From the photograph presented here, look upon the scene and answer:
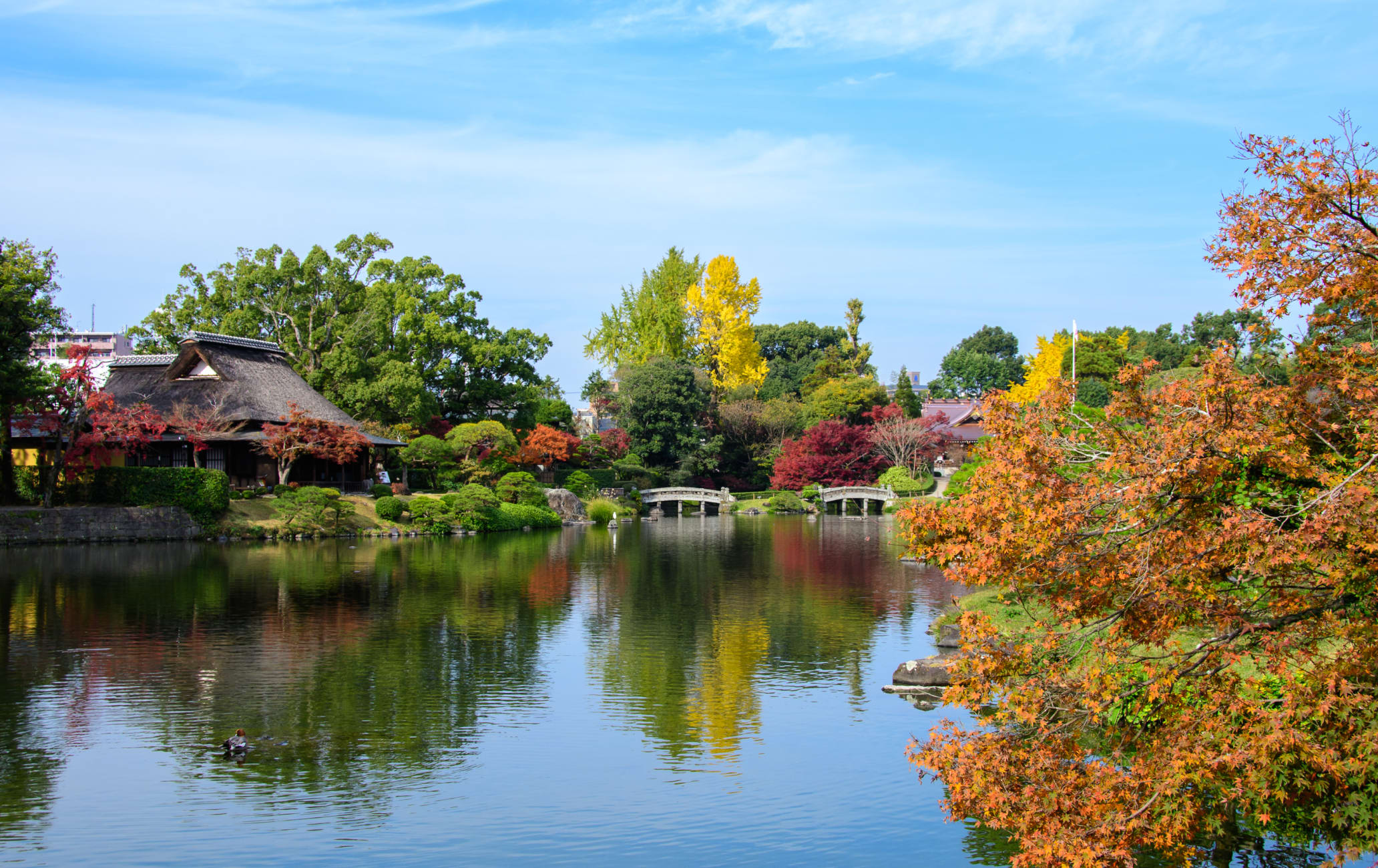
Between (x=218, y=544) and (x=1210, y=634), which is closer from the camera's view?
(x=1210, y=634)

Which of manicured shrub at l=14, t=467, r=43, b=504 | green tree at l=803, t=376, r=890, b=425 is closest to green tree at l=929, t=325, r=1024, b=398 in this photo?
green tree at l=803, t=376, r=890, b=425

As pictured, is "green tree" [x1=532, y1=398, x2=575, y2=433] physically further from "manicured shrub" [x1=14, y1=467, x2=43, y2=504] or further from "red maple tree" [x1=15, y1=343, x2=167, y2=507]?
"manicured shrub" [x1=14, y1=467, x2=43, y2=504]

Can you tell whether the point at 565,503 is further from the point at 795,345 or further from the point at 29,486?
the point at 795,345

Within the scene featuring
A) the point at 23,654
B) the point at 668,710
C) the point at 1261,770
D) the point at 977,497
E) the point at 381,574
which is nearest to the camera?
the point at 1261,770

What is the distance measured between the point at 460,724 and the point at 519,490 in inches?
1211

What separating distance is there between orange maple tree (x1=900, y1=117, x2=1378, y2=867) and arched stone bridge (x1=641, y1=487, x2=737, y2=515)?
4543 centimetres

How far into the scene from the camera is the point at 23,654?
50.9 ft

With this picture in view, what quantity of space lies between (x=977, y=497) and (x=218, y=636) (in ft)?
46.0

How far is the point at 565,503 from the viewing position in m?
45.8

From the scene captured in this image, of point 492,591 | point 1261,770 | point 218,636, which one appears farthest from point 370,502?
point 1261,770

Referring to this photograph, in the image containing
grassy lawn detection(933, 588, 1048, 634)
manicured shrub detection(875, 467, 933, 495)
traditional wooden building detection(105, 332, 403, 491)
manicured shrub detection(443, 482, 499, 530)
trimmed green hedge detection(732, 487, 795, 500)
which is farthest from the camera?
trimmed green hedge detection(732, 487, 795, 500)

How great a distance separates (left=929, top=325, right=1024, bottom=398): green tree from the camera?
91.5m

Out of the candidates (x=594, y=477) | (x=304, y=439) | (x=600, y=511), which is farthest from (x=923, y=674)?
(x=594, y=477)

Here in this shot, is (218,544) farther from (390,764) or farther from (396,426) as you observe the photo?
(390,764)
